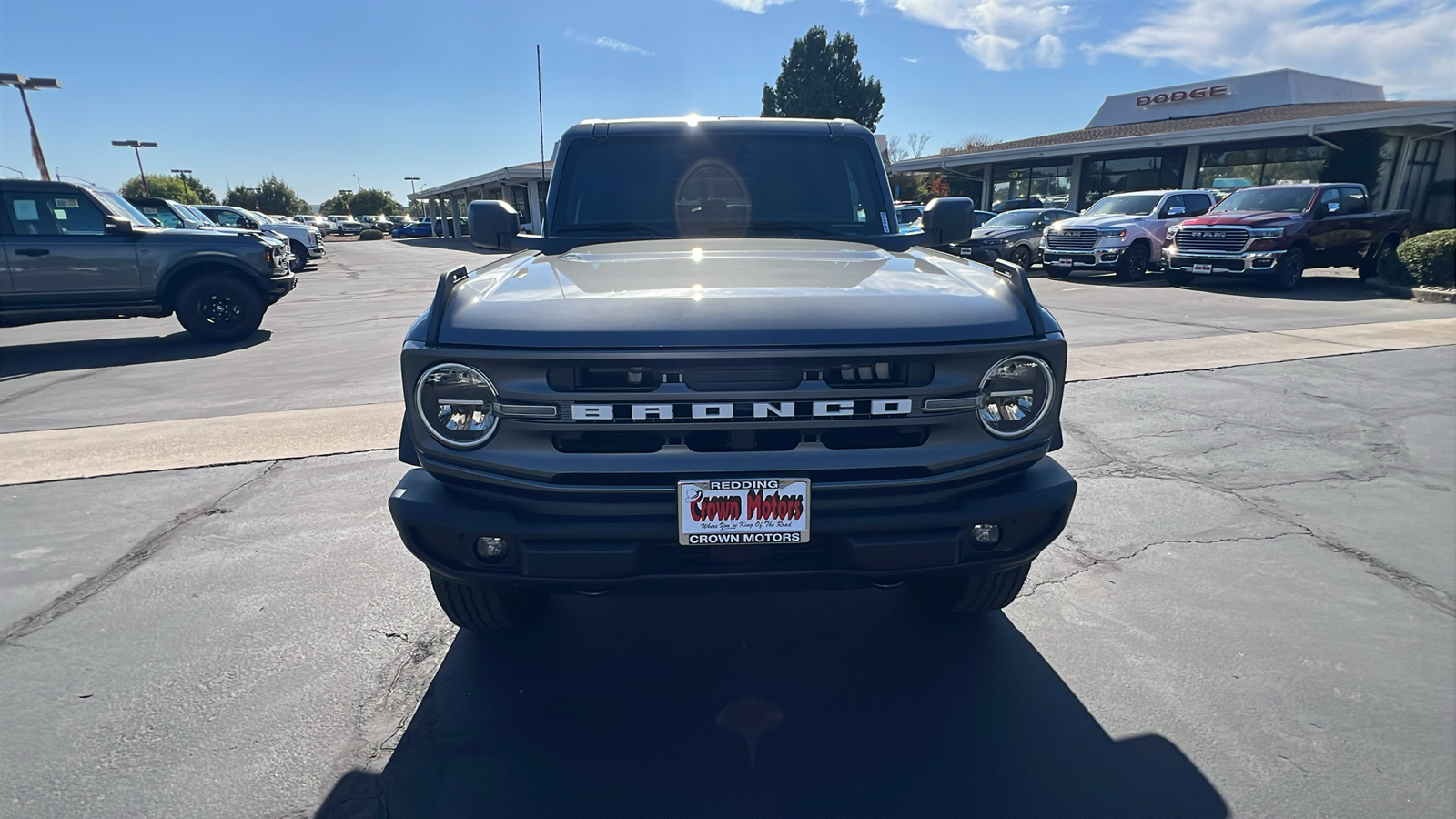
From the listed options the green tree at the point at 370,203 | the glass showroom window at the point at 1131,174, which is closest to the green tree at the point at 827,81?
the glass showroom window at the point at 1131,174

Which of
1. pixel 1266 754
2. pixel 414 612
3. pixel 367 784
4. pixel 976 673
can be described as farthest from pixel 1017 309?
pixel 414 612

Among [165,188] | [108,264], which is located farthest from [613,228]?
[165,188]

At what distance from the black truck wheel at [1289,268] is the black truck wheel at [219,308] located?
1546cm

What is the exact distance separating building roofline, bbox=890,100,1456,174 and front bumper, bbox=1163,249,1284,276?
9218 mm

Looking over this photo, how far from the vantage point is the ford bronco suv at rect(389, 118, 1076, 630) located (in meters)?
1.97

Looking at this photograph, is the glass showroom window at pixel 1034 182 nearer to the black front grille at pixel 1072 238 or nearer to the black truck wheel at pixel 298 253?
the black front grille at pixel 1072 238

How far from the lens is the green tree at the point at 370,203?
10031cm

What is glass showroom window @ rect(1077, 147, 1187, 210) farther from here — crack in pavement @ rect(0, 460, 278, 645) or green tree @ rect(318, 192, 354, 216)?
green tree @ rect(318, 192, 354, 216)

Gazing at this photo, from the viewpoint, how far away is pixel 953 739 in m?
2.29

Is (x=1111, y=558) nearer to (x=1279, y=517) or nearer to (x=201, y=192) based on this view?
(x=1279, y=517)

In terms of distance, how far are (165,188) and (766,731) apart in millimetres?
85022

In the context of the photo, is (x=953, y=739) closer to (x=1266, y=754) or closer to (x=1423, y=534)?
(x=1266, y=754)

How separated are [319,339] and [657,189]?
7972 millimetres

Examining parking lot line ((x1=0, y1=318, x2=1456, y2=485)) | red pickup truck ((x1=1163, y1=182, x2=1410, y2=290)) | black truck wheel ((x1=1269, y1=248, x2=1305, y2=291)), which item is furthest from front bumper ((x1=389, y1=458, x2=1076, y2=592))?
black truck wheel ((x1=1269, y1=248, x2=1305, y2=291))
